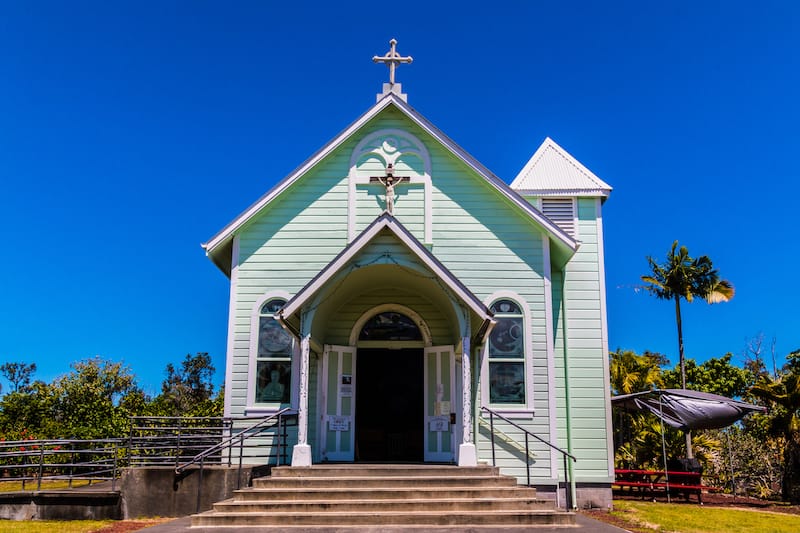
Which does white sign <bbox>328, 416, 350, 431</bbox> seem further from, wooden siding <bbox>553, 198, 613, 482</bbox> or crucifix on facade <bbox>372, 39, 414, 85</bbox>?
crucifix on facade <bbox>372, 39, 414, 85</bbox>

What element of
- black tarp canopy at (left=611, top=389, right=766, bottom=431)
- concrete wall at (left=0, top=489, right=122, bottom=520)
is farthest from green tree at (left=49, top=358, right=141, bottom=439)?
black tarp canopy at (left=611, top=389, right=766, bottom=431)

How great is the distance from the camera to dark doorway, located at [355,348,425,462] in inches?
586

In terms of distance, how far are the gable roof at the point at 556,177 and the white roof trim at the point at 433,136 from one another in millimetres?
1819

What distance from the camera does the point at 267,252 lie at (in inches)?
583

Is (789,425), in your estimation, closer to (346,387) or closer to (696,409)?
(696,409)

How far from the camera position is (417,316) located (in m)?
14.8

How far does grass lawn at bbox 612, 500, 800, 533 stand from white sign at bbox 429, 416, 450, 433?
3.76m

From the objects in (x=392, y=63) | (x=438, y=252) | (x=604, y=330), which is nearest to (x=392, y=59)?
(x=392, y=63)

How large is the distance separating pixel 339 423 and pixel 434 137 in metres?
6.43

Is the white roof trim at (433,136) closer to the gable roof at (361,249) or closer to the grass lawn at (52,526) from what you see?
the gable roof at (361,249)

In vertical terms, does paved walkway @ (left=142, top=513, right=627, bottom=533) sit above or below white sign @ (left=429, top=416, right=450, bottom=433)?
below

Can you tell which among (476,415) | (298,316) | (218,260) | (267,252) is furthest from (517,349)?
(218,260)

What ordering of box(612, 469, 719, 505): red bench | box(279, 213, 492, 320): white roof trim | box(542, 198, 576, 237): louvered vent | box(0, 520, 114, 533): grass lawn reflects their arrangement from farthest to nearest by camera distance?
box(612, 469, 719, 505): red bench → box(542, 198, 576, 237): louvered vent → box(279, 213, 492, 320): white roof trim → box(0, 520, 114, 533): grass lawn

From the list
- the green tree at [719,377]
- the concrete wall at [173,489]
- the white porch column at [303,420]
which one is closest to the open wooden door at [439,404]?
the white porch column at [303,420]
